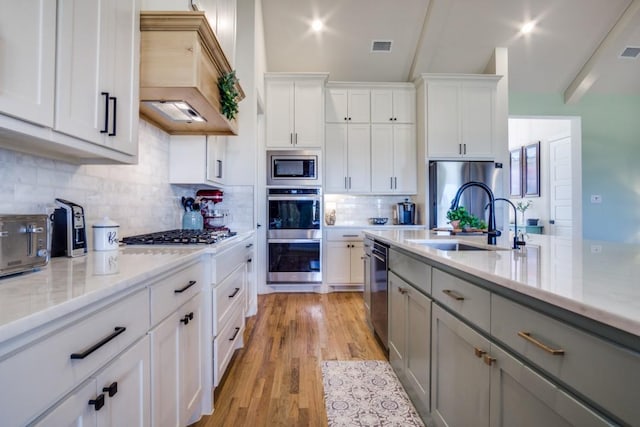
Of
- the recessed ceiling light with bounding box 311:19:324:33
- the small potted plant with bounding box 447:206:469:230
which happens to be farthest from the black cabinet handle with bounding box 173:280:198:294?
the recessed ceiling light with bounding box 311:19:324:33

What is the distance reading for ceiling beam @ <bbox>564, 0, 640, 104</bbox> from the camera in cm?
399

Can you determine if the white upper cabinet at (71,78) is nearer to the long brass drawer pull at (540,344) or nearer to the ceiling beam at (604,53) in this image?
the long brass drawer pull at (540,344)

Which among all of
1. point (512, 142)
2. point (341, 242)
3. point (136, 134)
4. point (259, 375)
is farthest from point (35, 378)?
point (512, 142)

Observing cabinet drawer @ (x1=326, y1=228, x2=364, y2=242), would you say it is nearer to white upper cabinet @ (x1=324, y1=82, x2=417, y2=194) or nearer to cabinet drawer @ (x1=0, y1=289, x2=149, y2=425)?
white upper cabinet @ (x1=324, y1=82, x2=417, y2=194)

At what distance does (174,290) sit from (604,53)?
20.0 ft

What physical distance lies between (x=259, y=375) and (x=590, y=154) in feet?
20.6

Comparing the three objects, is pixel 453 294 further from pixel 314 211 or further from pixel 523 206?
pixel 523 206

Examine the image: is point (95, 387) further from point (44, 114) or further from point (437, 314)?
point (437, 314)

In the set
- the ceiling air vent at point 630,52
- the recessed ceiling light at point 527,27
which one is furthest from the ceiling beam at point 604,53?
the recessed ceiling light at point 527,27

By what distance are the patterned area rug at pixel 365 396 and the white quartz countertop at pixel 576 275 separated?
36.5 inches

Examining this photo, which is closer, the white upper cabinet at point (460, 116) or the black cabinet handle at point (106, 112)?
the black cabinet handle at point (106, 112)

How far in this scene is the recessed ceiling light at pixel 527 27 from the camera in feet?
13.4

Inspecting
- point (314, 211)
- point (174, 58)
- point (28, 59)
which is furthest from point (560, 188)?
point (28, 59)

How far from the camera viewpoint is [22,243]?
949mm
